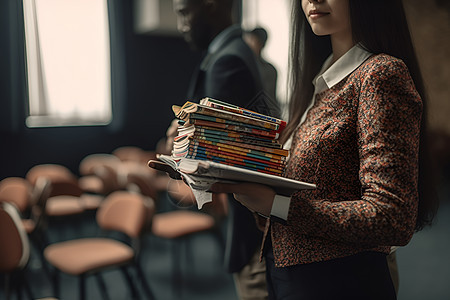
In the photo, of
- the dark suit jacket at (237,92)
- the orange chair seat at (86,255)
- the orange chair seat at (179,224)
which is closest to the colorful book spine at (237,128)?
the dark suit jacket at (237,92)

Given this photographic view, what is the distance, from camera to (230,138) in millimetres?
874

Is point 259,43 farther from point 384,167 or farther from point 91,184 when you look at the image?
point 91,184

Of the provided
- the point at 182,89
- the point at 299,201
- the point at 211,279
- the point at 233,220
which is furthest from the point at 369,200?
the point at 182,89

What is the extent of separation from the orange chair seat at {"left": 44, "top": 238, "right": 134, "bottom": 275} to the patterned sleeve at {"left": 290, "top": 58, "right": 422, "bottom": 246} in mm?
1761

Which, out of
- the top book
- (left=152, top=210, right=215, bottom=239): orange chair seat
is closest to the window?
(left=152, top=210, right=215, bottom=239): orange chair seat

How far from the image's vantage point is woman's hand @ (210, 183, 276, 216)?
82cm

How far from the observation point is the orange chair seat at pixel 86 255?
2.23m

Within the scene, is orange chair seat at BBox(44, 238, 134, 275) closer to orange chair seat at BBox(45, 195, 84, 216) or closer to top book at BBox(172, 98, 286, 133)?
orange chair seat at BBox(45, 195, 84, 216)

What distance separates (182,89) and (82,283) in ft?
16.9

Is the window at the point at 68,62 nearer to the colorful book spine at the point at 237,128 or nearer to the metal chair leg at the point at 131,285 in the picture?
the metal chair leg at the point at 131,285

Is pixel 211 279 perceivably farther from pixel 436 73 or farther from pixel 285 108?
pixel 436 73

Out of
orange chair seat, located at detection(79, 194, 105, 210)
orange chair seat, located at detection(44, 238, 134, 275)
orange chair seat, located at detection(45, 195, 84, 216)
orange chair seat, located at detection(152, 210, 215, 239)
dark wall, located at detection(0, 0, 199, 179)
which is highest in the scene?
dark wall, located at detection(0, 0, 199, 179)

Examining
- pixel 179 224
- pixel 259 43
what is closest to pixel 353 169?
pixel 259 43

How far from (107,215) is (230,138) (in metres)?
2.02
